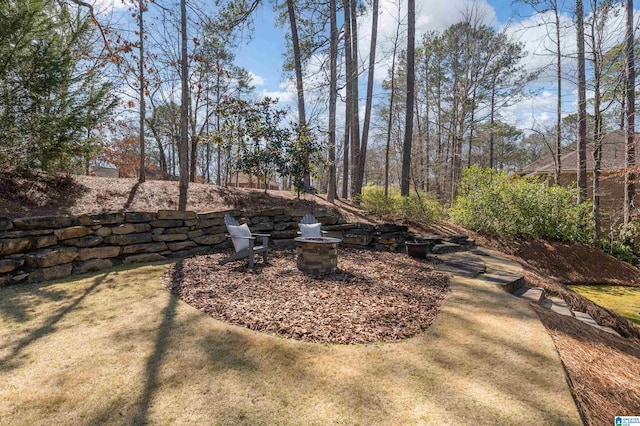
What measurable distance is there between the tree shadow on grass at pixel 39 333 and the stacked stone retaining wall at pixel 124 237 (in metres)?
0.83

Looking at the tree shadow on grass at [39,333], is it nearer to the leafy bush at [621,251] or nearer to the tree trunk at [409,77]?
the tree trunk at [409,77]

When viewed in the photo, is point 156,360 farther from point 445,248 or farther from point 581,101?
point 581,101

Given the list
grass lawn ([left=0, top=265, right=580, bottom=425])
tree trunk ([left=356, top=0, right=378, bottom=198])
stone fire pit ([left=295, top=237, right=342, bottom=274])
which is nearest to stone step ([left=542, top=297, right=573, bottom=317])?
grass lawn ([left=0, top=265, right=580, bottom=425])

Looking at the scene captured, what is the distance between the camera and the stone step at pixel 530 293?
4.12m

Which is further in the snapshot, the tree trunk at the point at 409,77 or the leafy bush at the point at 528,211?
the tree trunk at the point at 409,77

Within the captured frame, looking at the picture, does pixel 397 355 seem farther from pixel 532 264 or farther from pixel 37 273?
pixel 532 264

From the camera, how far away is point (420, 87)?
16.6m

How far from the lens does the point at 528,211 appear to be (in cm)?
820

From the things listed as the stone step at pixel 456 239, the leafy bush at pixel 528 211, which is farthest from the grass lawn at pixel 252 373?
the leafy bush at pixel 528 211

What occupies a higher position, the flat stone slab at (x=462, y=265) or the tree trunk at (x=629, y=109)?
the tree trunk at (x=629, y=109)

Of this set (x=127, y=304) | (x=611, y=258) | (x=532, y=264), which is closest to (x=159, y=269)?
(x=127, y=304)

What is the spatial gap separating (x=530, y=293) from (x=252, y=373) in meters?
3.91

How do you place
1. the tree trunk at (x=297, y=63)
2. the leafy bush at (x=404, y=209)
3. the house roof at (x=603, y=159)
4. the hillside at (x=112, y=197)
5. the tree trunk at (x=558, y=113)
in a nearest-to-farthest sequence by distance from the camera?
the hillside at (x=112, y=197), the leafy bush at (x=404, y=209), the tree trunk at (x=297, y=63), the tree trunk at (x=558, y=113), the house roof at (x=603, y=159)

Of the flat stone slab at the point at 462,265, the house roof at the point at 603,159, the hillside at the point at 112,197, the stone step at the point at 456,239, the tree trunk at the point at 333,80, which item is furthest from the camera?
the house roof at the point at 603,159
